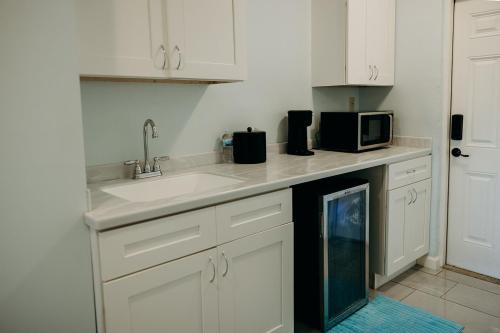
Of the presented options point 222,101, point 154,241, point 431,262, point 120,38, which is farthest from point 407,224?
point 120,38

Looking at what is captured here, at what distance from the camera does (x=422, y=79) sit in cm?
306

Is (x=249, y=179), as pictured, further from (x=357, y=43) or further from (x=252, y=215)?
(x=357, y=43)

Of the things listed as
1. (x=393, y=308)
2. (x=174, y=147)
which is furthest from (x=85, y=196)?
(x=393, y=308)

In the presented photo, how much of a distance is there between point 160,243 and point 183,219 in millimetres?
122

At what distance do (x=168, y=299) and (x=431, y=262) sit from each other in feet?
7.61

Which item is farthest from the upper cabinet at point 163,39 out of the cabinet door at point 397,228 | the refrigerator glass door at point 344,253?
the cabinet door at point 397,228

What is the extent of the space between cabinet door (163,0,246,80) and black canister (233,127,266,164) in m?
0.40

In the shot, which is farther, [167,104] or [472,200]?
[472,200]

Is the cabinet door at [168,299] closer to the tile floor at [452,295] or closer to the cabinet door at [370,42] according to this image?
the tile floor at [452,295]

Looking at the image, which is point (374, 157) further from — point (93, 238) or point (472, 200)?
point (93, 238)

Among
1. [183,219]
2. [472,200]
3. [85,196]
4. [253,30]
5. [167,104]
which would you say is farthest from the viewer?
[472,200]

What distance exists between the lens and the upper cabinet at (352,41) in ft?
9.16

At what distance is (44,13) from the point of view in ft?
4.22

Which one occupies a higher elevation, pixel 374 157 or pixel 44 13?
pixel 44 13
